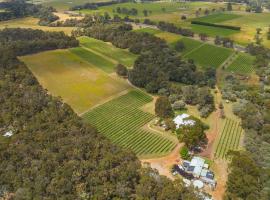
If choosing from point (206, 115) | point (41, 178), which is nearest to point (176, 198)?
point (41, 178)

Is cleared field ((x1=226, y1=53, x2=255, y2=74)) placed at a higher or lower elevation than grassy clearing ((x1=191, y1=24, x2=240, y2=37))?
lower

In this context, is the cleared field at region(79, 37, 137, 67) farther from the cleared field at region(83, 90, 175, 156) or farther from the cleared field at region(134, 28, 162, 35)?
the cleared field at region(83, 90, 175, 156)

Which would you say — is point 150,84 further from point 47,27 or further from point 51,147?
point 47,27

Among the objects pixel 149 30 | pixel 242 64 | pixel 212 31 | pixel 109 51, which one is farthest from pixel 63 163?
pixel 212 31

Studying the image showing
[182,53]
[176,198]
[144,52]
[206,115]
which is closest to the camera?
[176,198]

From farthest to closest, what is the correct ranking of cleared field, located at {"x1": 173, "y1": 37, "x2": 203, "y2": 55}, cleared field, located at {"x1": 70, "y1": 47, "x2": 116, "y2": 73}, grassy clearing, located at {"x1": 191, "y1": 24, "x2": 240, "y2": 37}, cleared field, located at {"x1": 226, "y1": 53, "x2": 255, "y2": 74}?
grassy clearing, located at {"x1": 191, "y1": 24, "x2": 240, "y2": 37}
cleared field, located at {"x1": 173, "y1": 37, "x2": 203, "y2": 55}
cleared field, located at {"x1": 70, "y1": 47, "x2": 116, "y2": 73}
cleared field, located at {"x1": 226, "y1": 53, "x2": 255, "y2": 74}

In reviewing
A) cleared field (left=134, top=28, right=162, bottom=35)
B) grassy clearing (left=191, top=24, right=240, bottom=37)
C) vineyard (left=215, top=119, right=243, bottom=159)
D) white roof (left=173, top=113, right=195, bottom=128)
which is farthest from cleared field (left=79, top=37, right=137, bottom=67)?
grassy clearing (left=191, top=24, right=240, bottom=37)

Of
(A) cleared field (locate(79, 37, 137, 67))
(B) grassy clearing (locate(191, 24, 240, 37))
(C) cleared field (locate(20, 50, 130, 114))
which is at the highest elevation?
(B) grassy clearing (locate(191, 24, 240, 37))
